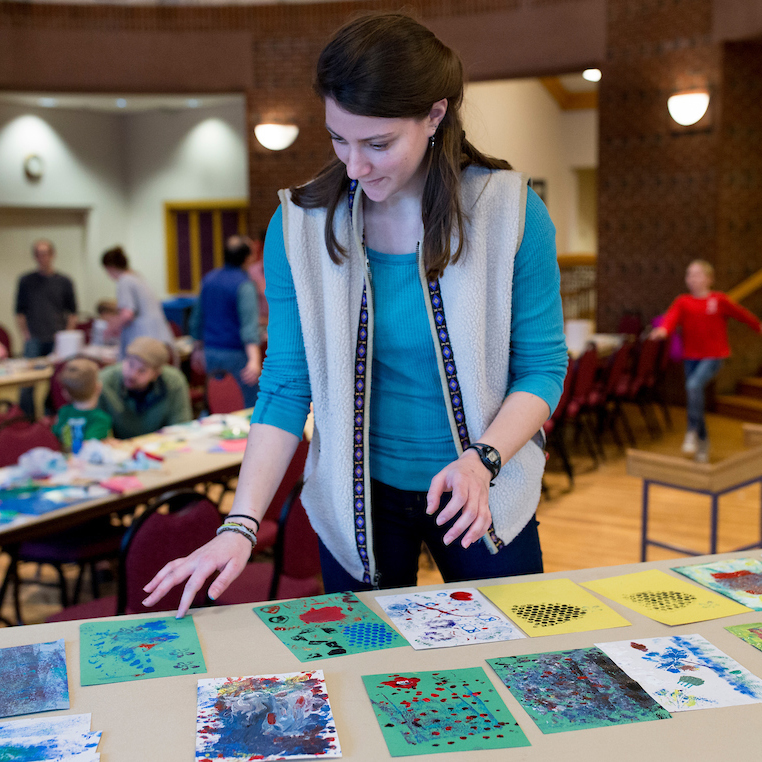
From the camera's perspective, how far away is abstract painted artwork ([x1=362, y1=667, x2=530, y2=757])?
1.04 m

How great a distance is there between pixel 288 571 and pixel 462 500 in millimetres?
1665

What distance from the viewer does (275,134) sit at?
9.22m

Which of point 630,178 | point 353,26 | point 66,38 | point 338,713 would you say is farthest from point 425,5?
point 338,713

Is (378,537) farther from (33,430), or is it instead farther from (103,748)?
(33,430)

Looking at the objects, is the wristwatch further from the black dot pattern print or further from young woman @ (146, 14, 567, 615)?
the black dot pattern print

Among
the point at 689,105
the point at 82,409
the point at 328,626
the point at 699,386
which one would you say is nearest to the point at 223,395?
the point at 82,409

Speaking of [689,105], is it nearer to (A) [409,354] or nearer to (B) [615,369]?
(B) [615,369]

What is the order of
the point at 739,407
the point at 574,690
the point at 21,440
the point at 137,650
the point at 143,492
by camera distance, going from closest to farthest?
the point at 574,690, the point at 137,650, the point at 143,492, the point at 21,440, the point at 739,407

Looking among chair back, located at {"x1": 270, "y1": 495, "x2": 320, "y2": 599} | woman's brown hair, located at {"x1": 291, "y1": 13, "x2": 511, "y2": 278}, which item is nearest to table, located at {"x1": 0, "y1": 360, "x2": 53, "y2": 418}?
chair back, located at {"x1": 270, "y1": 495, "x2": 320, "y2": 599}

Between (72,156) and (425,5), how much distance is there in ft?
18.2

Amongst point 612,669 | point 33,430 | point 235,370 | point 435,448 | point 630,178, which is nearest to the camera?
point 612,669

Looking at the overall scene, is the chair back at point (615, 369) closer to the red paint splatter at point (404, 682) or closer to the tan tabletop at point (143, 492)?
the tan tabletop at point (143, 492)

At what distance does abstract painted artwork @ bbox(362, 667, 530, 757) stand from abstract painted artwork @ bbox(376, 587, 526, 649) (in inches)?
3.8

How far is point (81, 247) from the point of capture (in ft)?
40.1
